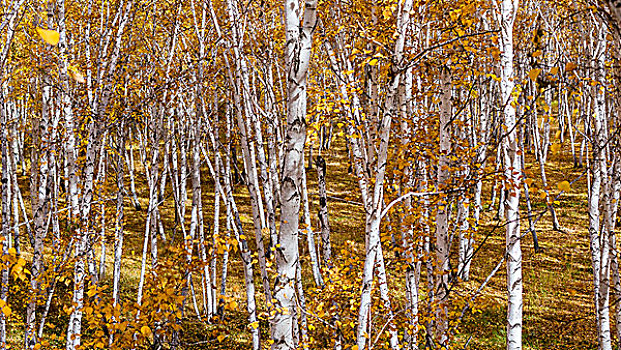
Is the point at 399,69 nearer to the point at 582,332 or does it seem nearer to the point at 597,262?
the point at 597,262

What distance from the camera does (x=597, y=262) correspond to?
751cm

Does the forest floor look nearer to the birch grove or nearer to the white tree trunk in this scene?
the birch grove

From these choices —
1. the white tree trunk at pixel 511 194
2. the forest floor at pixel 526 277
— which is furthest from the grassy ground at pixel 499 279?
the white tree trunk at pixel 511 194

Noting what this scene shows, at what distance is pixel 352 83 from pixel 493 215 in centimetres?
1385

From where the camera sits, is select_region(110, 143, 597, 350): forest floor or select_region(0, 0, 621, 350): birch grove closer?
select_region(0, 0, 621, 350): birch grove

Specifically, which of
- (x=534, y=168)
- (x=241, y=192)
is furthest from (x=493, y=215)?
(x=241, y=192)

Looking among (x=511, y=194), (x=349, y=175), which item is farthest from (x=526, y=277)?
(x=511, y=194)

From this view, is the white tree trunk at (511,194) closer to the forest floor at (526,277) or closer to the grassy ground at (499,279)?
the forest floor at (526,277)

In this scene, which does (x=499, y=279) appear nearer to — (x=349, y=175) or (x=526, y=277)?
(x=526, y=277)

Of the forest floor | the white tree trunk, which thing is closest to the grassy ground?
the forest floor

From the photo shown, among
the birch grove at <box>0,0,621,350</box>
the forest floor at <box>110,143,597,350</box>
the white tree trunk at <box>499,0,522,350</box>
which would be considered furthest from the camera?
the forest floor at <box>110,143,597,350</box>

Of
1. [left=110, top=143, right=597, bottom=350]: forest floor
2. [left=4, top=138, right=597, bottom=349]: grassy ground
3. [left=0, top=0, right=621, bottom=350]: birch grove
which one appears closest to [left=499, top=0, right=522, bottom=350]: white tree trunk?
[left=0, top=0, right=621, bottom=350]: birch grove

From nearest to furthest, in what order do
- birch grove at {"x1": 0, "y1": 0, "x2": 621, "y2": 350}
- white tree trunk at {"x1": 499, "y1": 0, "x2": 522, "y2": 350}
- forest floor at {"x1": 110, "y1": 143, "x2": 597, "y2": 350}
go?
birch grove at {"x1": 0, "y1": 0, "x2": 621, "y2": 350} < white tree trunk at {"x1": 499, "y1": 0, "x2": 522, "y2": 350} < forest floor at {"x1": 110, "y1": 143, "x2": 597, "y2": 350}

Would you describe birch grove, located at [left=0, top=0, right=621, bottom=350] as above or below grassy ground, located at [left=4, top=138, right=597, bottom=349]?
above
